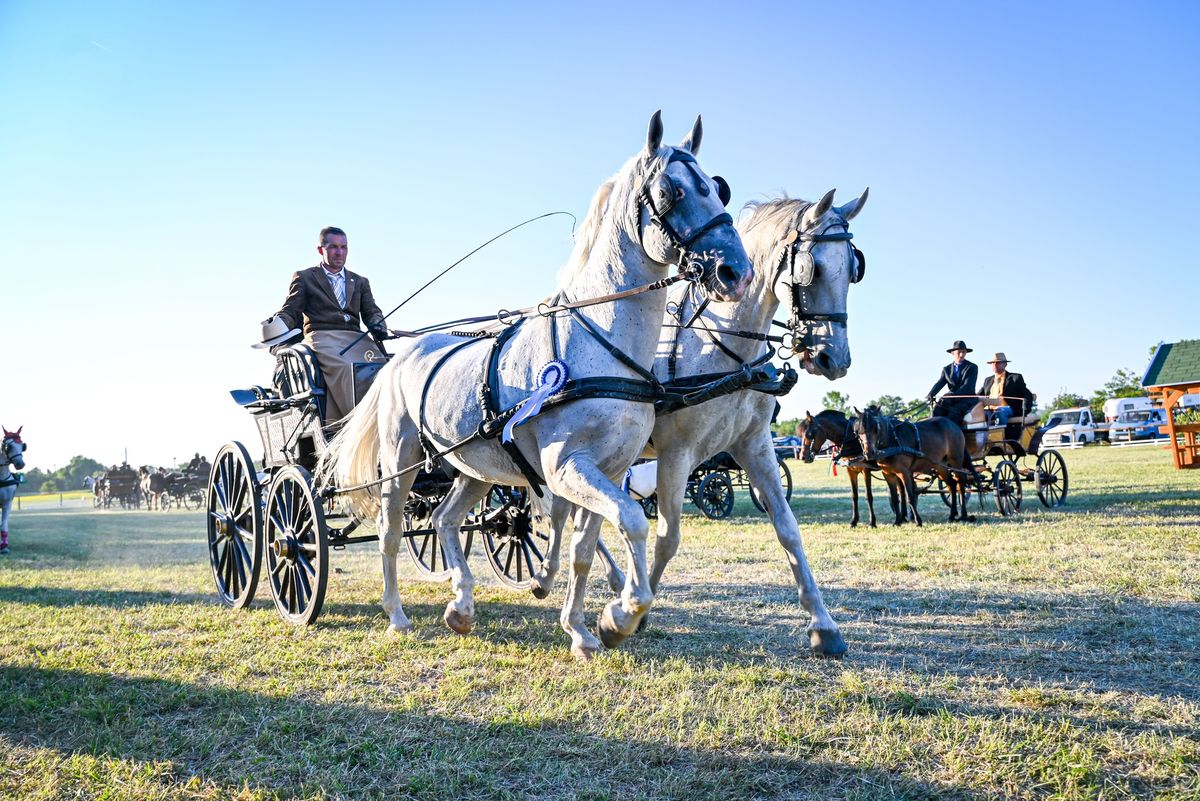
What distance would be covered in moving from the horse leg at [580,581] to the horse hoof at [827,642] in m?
1.23

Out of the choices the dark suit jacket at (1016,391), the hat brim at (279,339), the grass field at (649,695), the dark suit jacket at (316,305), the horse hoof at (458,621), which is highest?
the dark suit jacket at (316,305)

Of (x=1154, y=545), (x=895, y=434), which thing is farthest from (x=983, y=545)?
(x=895, y=434)

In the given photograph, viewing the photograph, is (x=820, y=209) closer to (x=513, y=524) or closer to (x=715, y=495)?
(x=513, y=524)

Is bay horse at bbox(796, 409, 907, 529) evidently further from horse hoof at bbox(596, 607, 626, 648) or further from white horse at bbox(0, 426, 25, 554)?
white horse at bbox(0, 426, 25, 554)

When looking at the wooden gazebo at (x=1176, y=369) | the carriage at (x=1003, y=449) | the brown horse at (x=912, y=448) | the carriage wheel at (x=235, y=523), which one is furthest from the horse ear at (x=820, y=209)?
the wooden gazebo at (x=1176, y=369)

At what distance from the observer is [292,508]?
19.8ft

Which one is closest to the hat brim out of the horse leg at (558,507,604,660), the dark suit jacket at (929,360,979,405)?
the horse leg at (558,507,604,660)

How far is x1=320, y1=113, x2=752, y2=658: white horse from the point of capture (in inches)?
147

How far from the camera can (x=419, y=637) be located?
526cm

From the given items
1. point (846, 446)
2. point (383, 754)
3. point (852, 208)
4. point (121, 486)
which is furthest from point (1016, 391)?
point (121, 486)

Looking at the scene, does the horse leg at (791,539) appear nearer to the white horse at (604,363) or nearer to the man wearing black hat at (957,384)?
the white horse at (604,363)

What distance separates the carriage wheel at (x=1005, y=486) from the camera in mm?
12656

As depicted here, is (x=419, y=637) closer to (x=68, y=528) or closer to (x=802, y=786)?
(x=802, y=786)

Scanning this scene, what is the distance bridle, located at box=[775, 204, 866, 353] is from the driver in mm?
3470
